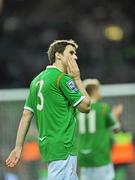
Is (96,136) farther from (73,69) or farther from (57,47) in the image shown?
(73,69)

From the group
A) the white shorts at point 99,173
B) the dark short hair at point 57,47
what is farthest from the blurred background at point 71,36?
the dark short hair at point 57,47

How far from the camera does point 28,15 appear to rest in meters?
14.6

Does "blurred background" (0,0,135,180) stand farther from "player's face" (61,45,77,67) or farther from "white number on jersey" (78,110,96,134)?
"player's face" (61,45,77,67)

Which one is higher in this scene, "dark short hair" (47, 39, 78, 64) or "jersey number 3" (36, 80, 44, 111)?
"dark short hair" (47, 39, 78, 64)

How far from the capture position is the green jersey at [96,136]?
31.8 ft

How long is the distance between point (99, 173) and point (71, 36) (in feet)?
16.9

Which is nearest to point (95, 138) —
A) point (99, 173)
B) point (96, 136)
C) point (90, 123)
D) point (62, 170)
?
point (96, 136)

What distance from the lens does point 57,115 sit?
6480 mm

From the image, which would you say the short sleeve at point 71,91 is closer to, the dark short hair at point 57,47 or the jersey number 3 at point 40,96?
the jersey number 3 at point 40,96

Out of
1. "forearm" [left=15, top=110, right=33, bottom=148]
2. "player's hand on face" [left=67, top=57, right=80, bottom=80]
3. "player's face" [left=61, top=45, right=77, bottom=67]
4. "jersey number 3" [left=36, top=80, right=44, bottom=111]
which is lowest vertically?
"forearm" [left=15, top=110, right=33, bottom=148]

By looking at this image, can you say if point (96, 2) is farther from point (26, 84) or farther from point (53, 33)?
point (26, 84)

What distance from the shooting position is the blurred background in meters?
13.8

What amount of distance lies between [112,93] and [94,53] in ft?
7.66

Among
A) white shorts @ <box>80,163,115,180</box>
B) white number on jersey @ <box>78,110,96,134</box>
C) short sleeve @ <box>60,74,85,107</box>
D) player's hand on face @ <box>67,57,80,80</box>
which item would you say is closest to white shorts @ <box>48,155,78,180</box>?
short sleeve @ <box>60,74,85,107</box>
